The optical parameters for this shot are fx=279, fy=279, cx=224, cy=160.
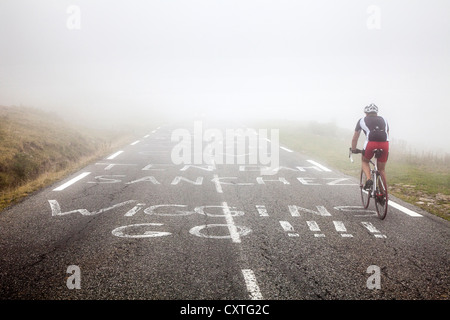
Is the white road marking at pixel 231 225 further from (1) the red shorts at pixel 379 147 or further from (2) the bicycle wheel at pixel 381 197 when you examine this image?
(1) the red shorts at pixel 379 147

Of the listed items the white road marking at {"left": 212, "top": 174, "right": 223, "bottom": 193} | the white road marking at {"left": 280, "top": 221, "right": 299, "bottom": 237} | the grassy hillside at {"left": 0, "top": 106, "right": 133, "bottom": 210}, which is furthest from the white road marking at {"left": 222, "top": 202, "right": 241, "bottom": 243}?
the grassy hillside at {"left": 0, "top": 106, "right": 133, "bottom": 210}

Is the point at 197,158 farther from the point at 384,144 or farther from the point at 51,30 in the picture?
the point at 51,30

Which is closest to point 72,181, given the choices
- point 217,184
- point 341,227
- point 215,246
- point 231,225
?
point 217,184

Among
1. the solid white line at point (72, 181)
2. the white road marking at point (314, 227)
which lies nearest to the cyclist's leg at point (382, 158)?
the white road marking at point (314, 227)

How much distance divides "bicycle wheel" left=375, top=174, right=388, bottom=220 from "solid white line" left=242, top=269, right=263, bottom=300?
322 cm

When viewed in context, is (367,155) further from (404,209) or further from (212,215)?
(212,215)

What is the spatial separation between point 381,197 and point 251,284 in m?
3.50

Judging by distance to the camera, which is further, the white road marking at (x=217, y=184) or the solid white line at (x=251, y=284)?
the white road marking at (x=217, y=184)

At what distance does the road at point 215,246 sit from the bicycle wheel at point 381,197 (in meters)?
0.21

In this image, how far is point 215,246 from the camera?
12.9 ft

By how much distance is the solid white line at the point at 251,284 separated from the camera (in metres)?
2.83

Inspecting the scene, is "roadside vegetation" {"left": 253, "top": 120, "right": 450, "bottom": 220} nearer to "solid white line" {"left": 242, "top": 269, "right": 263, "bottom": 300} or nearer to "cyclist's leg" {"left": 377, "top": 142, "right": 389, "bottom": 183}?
"cyclist's leg" {"left": 377, "top": 142, "right": 389, "bottom": 183}
